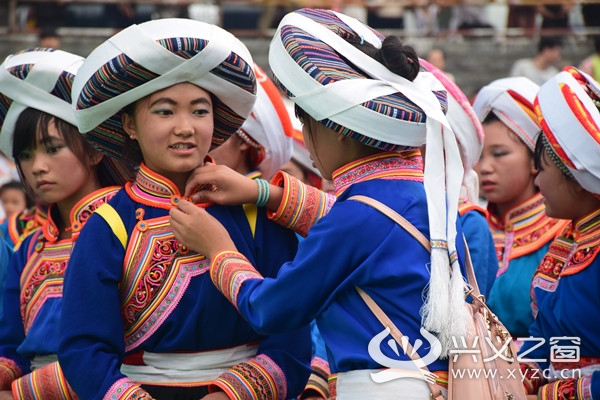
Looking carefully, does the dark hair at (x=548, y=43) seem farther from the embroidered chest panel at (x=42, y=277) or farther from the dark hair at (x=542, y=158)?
the embroidered chest panel at (x=42, y=277)

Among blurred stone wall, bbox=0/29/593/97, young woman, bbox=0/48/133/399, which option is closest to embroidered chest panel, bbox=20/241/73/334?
young woman, bbox=0/48/133/399

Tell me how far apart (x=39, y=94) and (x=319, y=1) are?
36.0 ft

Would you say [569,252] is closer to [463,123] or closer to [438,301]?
[463,123]

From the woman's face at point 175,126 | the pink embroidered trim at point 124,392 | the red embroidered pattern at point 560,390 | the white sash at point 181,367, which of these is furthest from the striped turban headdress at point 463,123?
the pink embroidered trim at point 124,392

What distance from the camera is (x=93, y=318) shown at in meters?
3.37

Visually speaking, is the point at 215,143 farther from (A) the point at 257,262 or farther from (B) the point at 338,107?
(B) the point at 338,107

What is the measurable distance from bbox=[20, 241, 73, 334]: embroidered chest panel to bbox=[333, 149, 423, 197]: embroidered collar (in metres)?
1.46


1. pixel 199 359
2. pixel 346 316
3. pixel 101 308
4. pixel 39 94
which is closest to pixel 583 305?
pixel 346 316

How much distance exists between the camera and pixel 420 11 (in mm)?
16266

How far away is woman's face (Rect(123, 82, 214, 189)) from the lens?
11.4 ft

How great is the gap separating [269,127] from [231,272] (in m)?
A: 1.64

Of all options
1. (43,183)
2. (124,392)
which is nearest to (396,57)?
(124,392)

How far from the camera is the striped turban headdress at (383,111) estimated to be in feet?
10.1

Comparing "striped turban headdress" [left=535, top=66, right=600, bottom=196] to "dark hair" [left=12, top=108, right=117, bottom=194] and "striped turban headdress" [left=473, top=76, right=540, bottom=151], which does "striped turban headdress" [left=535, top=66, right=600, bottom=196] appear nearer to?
"striped turban headdress" [left=473, top=76, right=540, bottom=151]
